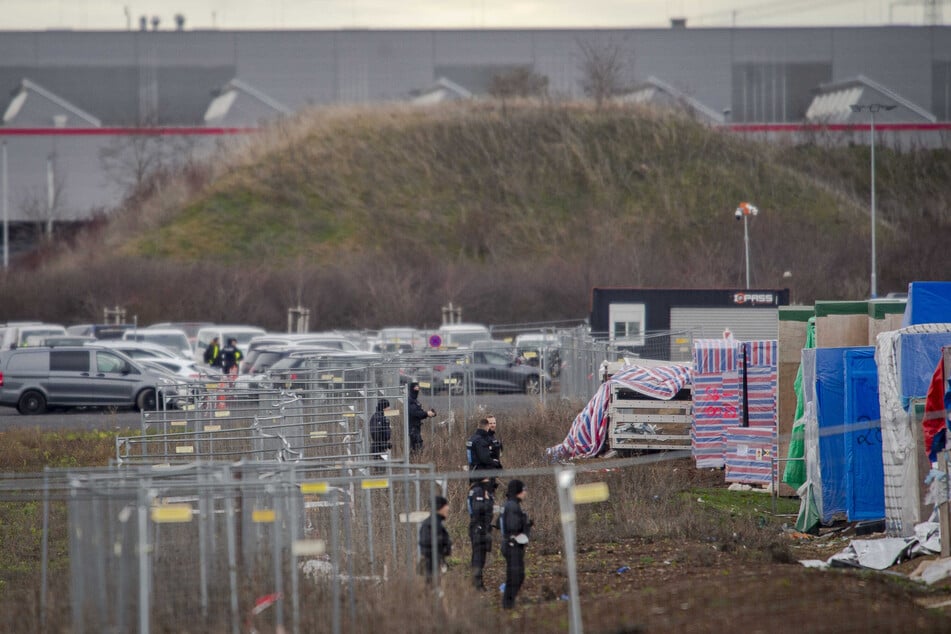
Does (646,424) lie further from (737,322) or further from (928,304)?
(737,322)

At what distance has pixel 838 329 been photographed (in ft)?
48.8

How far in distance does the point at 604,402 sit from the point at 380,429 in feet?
14.2

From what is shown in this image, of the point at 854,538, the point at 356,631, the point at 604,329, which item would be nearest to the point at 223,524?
the point at 356,631

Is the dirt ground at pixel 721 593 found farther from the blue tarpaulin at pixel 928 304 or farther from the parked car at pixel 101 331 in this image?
the parked car at pixel 101 331

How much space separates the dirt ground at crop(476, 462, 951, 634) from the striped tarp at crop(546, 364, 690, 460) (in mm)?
6687

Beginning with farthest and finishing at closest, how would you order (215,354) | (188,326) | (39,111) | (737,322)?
(39,111), (188,326), (215,354), (737,322)

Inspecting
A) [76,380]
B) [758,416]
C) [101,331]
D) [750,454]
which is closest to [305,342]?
[76,380]

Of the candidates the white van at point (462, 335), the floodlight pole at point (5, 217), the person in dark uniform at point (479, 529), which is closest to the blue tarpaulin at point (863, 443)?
the person in dark uniform at point (479, 529)

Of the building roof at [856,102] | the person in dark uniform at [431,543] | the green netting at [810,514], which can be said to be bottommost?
the green netting at [810,514]

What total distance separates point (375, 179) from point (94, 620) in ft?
180

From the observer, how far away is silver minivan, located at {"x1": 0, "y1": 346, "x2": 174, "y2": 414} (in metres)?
29.0

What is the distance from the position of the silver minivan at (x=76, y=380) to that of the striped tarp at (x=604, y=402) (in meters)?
13.1

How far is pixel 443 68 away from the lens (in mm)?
77125

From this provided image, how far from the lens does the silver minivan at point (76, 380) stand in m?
29.0
